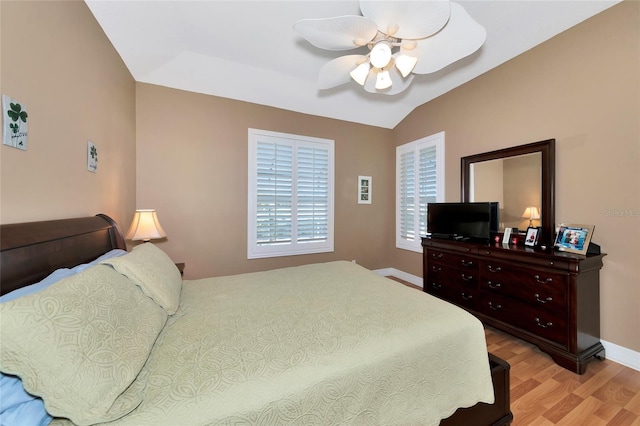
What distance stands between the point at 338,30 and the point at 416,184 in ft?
9.22

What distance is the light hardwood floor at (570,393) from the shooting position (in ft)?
5.14

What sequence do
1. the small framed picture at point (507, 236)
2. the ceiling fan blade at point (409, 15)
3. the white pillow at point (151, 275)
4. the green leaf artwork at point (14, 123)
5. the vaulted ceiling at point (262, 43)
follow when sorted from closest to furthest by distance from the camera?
the green leaf artwork at point (14, 123)
the white pillow at point (151, 275)
the ceiling fan blade at point (409, 15)
the vaulted ceiling at point (262, 43)
the small framed picture at point (507, 236)

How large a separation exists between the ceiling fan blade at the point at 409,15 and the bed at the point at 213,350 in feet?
5.51

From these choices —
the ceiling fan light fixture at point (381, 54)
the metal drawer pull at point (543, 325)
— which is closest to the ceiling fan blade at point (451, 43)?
the ceiling fan light fixture at point (381, 54)

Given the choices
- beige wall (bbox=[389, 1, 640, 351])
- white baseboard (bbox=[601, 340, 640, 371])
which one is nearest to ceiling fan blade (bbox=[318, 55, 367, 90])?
beige wall (bbox=[389, 1, 640, 351])

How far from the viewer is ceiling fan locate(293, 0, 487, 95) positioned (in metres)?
1.44

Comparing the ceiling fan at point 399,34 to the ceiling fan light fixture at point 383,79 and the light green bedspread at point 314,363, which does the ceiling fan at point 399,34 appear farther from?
the light green bedspread at point 314,363

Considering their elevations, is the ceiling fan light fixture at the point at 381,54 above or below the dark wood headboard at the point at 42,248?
above

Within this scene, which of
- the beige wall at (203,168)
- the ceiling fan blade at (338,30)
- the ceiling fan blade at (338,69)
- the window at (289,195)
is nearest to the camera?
the ceiling fan blade at (338,30)

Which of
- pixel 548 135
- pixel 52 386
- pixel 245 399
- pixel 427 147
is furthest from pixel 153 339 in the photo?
pixel 427 147

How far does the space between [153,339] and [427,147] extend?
153 inches

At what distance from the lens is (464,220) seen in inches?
117

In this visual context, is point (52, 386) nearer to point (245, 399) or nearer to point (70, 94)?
Result: point (245, 399)

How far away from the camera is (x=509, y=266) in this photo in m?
2.37
